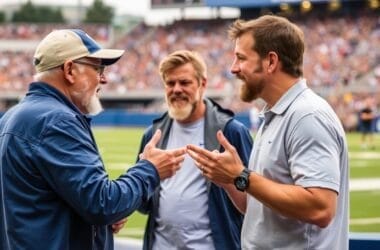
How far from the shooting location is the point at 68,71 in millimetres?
3889

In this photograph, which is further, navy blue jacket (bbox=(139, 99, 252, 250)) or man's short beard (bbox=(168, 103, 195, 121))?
man's short beard (bbox=(168, 103, 195, 121))

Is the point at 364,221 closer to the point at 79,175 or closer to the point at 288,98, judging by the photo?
the point at 288,98

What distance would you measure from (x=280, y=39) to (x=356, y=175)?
1528 centimetres

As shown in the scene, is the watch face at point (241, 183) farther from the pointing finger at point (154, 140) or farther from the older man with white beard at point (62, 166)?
the pointing finger at point (154, 140)

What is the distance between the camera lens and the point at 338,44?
4434cm

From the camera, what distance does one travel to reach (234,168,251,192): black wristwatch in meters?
3.76

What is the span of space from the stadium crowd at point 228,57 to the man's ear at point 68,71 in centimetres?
3428

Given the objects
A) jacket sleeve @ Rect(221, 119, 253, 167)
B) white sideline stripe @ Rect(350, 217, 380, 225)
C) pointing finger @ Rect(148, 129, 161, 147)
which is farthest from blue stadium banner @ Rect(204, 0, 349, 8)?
pointing finger @ Rect(148, 129, 161, 147)

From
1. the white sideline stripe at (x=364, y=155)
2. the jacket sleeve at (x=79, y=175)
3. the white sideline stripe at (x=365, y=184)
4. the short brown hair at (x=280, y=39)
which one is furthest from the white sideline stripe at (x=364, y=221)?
the white sideline stripe at (x=364, y=155)

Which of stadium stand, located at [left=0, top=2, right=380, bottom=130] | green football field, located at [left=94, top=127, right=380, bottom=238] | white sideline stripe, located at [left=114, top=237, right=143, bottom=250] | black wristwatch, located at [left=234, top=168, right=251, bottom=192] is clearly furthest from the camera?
stadium stand, located at [left=0, top=2, right=380, bottom=130]

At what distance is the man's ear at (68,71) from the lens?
387 cm

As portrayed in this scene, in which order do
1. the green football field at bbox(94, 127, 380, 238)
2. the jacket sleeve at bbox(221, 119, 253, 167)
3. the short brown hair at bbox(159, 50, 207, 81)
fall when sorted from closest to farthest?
the jacket sleeve at bbox(221, 119, 253, 167), the short brown hair at bbox(159, 50, 207, 81), the green football field at bbox(94, 127, 380, 238)

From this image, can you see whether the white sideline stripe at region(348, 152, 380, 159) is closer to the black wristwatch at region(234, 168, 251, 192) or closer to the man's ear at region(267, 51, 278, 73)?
the man's ear at region(267, 51, 278, 73)

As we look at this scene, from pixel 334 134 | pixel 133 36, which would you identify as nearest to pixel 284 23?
pixel 334 134
